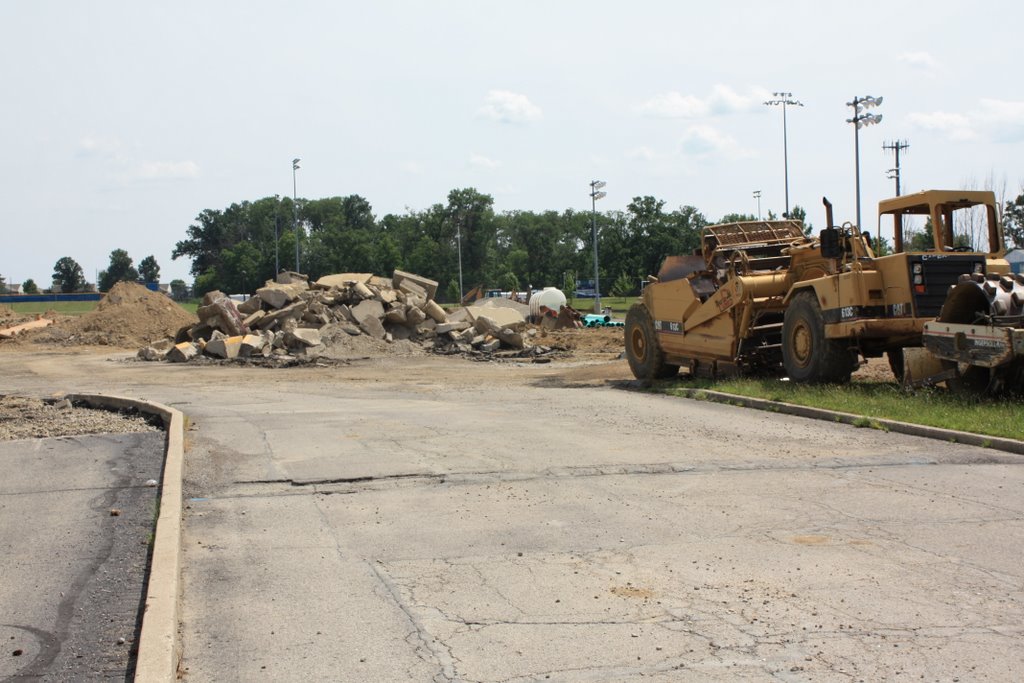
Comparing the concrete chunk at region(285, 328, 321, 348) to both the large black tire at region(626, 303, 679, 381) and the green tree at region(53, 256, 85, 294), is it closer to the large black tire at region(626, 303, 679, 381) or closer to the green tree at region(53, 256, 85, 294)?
the large black tire at region(626, 303, 679, 381)

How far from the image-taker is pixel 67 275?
160875 millimetres

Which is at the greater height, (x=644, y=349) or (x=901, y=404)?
(x=644, y=349)

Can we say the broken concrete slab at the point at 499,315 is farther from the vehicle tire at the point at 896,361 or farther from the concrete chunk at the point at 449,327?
the vehicle tire at the point at 896,361

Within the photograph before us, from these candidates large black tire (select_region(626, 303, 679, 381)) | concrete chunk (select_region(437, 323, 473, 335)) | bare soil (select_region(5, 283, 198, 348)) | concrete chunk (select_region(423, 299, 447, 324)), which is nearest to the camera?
large black tire (select_region(626, 303, 679, 381))

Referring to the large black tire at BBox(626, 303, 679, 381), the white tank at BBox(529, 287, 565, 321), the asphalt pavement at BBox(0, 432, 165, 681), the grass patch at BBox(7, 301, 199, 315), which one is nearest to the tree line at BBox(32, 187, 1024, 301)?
the grass patch at BBox(7, 301, 199, 315)

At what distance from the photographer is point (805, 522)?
748cm

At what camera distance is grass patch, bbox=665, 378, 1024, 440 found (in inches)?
457

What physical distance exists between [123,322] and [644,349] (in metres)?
27.8

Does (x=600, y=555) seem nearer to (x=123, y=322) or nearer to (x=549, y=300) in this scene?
(x=123, y=322)

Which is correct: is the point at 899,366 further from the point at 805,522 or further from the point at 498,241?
the point at 498,241

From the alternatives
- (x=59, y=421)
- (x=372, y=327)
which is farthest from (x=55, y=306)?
(x=59, y=421)

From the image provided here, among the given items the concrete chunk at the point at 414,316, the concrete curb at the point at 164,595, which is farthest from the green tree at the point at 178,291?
the concrete curb at the point at 164,595

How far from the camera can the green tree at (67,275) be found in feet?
524

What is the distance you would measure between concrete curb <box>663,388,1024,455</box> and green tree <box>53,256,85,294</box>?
158045 mm
